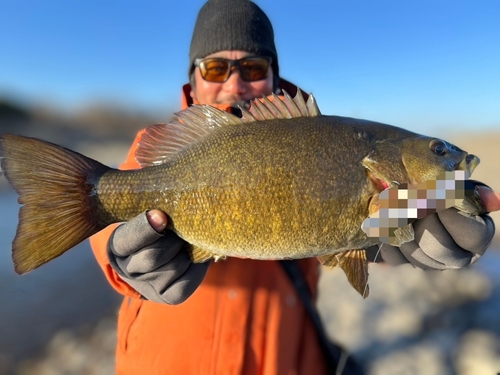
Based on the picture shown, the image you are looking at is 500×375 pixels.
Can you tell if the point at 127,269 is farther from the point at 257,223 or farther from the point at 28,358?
the point at 28,358

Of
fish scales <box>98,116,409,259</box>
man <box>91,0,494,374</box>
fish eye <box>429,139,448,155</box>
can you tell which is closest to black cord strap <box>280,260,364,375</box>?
man <box>91,0,494,374</box>

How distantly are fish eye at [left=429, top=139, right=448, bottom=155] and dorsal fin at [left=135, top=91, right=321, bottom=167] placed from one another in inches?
19.8

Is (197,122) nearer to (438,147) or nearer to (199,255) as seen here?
(199,255)

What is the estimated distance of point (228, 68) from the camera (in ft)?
9.18

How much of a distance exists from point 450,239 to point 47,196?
1.74m

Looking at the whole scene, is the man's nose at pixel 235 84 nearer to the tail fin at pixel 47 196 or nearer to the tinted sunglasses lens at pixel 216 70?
the tinted sunglasses lens at pixel 216 70

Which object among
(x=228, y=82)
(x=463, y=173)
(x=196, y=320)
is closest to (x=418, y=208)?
(x=463, y=173)

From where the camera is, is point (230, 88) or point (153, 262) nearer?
point (153, 262)

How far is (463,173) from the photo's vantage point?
1.42m

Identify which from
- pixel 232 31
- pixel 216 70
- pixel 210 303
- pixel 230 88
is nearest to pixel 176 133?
pixel 210 303

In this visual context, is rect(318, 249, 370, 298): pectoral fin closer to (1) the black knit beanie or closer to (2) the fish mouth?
(2) the fish mouth

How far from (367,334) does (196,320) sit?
281 cm

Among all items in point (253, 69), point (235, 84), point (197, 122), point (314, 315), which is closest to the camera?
point (197, 122)

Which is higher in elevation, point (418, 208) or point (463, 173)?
point (463, 173)
